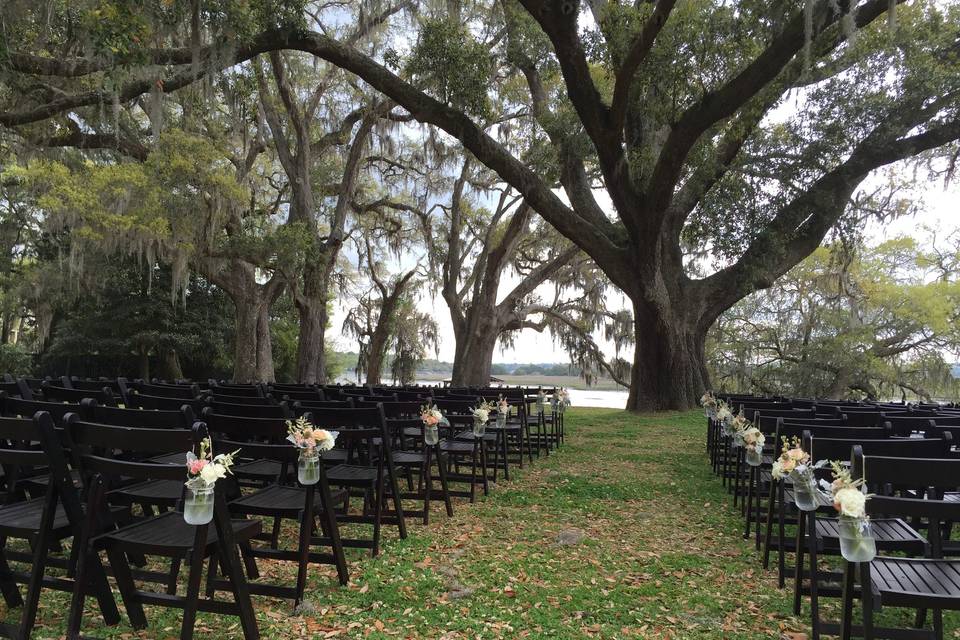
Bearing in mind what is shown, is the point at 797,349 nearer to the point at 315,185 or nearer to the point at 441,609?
the point at 315,185

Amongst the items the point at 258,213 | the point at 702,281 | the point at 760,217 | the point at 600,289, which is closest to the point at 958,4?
the point at 760,217

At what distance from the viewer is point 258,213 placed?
1606 cm

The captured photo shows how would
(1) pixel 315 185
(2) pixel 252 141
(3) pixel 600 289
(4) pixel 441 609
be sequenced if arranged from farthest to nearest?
(3) pixel 600 289, (1) pixel 315 185, (2) pixel 252 141, (4) pixel 441 609

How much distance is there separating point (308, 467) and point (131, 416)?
0.80 metres

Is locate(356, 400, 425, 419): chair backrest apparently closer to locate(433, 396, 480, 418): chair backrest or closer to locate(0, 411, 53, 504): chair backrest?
locate(433, 396, 480, 418): chair backrest

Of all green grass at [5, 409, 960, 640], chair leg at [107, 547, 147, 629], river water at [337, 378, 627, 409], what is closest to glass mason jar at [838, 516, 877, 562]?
green grass at [5, 409, 960, 640]

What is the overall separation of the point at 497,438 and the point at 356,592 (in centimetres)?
262

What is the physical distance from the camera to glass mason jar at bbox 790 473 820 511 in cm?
245

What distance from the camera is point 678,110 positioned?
9586 millimetres

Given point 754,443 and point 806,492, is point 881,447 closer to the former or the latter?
point 806,492

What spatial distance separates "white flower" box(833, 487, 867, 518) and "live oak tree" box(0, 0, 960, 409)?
6550mm

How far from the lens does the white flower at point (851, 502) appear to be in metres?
1.89

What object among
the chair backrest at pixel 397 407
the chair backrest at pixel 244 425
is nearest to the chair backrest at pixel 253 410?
the chair backrest at pixel 244 425

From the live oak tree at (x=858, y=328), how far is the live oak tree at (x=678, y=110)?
5.88m
